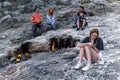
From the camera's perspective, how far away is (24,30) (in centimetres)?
2019

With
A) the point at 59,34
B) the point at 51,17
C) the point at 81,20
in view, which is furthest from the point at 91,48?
the point at 51,17

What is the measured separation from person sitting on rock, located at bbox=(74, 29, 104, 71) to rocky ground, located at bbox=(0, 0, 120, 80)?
31 centimetres

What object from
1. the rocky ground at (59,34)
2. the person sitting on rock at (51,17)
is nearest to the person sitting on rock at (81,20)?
the rocky ground at (59,34)

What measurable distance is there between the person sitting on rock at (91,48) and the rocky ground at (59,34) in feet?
1.00

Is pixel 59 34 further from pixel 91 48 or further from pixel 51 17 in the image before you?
Answer: pixel 91 48

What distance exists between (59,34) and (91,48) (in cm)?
698

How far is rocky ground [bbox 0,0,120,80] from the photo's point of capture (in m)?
10.8

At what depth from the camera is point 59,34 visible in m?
17.2

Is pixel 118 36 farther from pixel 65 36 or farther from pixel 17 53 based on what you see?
pixel 17 53

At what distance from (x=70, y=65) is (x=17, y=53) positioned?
5123 mm

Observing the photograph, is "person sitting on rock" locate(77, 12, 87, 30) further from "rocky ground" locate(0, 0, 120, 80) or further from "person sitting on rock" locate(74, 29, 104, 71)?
"person sitting on rock" locate(74, 29, 104, 71)

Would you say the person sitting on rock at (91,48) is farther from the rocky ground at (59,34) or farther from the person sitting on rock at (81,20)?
the person sitting on rock at (81,20)

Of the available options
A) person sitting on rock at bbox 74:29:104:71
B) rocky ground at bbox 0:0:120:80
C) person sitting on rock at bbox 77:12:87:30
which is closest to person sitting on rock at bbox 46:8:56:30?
rocky ground at bbox 0:0:120:80

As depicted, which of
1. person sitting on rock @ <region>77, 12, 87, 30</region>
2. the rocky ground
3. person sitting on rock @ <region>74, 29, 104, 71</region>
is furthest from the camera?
person sitting on rock @ <region>77, 12, 87, 30</region>
